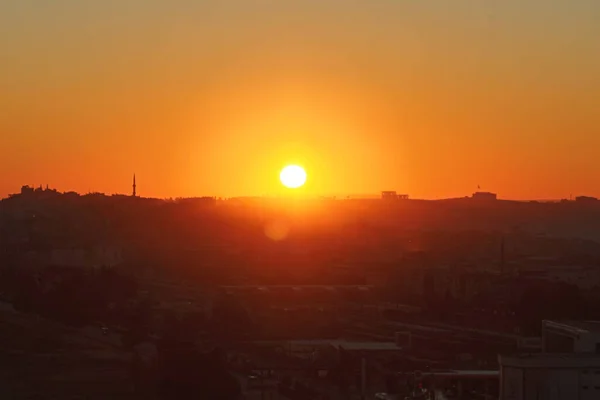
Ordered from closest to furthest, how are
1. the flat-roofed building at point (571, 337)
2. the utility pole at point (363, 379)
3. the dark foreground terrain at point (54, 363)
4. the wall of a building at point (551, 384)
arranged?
the wall of a building at point (551, 384) → the flat-roofed building at point (571, 337) → the utility pole at point (363, 379) → the dark foreground terrain at point (54, 363)

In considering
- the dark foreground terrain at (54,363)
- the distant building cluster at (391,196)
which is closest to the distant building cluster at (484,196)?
the distant building cluster at (391,196)

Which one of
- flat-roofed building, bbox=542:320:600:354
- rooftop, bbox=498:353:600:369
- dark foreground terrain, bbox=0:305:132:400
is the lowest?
dark foreground terrain, bbox=0:305:132:400

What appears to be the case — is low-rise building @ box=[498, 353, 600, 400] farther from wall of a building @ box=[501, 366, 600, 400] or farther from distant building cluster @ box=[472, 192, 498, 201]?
distant building cluster @ box=[472, 192, 498, 201]

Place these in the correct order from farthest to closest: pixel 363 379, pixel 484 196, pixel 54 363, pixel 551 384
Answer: pixel 484 196 → pixel 54 363 → pixel 363 379 → pixel 551 384

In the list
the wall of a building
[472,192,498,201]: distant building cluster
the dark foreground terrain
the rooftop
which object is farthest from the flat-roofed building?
[472,192,498,201]: distant building cluster

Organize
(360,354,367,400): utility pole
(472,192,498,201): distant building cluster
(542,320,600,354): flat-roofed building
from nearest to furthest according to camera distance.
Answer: (542,320,600,354): flat-roofed building → (360,354,367,400): utility pole → (472,192,498,201): distant building cluster

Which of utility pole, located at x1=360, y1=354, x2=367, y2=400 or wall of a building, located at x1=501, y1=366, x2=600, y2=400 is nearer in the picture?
wall of a building, located at x1=501, y1=366, x2=600, y2=400

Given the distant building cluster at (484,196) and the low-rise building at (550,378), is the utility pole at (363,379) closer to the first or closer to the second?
the low-rise building at (550,378)

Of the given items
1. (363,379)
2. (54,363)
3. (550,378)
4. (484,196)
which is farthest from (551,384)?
(484,196)

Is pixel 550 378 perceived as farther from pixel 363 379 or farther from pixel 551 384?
pixel 363 379

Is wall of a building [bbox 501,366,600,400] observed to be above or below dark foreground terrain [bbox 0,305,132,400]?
above

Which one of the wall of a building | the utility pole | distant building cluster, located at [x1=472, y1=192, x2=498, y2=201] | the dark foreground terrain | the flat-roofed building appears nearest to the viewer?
the wall of a building

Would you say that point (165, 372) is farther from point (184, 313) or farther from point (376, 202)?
point (376, 202)

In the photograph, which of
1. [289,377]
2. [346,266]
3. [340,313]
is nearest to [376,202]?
[346,266]
